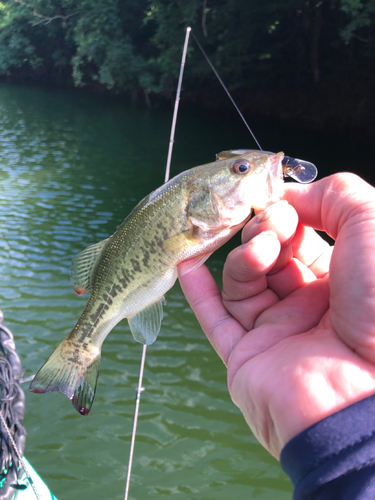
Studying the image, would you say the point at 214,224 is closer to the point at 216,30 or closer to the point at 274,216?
the point at 274,216

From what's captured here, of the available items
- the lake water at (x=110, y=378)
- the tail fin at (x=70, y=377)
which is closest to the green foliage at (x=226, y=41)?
the lake water at (x=110, y=378)

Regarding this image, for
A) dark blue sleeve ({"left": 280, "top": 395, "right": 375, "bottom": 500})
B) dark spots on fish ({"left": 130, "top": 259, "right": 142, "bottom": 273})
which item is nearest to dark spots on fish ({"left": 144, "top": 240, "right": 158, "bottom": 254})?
dark spots on fish ({"left": 130, "top": 259, "right": 142, "bottom": 273})

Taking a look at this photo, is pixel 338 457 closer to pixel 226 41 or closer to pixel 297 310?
pixel 297 310

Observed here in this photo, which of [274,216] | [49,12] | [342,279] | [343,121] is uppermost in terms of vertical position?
[49,12]

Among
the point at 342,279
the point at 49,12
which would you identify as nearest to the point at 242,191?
the point at 342,279

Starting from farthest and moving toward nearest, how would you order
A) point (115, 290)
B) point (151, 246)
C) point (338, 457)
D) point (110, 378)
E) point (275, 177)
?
point (110, 378), point (115, 290), point (151, 246), point (275, 177), point (338, 457)

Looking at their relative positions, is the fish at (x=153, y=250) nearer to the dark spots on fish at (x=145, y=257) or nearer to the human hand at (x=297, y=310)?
the dark spots on fish at (x=145, y=257)

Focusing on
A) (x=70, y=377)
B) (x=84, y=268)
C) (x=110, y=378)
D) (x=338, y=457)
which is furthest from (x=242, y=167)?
(x=110, y=378)
